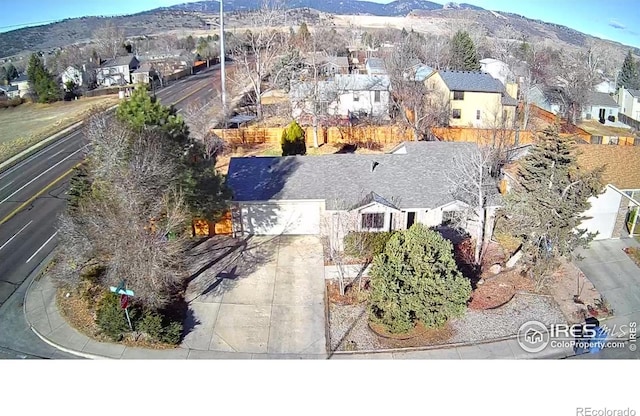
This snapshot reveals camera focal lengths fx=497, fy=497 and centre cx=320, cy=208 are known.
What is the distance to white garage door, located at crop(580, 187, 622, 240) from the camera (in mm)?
22109

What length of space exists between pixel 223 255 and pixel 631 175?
758 inches

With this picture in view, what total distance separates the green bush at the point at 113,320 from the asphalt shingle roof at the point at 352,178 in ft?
25.4

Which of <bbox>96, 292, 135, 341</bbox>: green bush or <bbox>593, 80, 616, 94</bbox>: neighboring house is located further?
<bbox>593, 80, 616, 94</bbox>: neighboring house

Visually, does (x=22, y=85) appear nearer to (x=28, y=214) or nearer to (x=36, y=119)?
(x=36, y=119)

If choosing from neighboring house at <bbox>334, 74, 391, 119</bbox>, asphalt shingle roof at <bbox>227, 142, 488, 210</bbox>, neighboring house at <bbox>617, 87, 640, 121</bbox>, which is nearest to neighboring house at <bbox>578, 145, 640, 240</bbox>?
asphalt shingle roof at <bbox>227, 142, 488, 210</bbox>

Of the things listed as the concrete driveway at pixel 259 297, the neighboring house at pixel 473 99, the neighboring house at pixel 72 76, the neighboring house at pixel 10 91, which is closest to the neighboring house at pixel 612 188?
the concrete driveway at pixel 259 297

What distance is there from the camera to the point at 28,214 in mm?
25672

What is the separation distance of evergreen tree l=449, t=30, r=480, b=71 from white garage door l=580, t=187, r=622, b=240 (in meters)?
36.9

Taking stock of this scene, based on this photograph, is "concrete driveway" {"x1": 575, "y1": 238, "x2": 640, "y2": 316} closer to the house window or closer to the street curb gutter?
the house window

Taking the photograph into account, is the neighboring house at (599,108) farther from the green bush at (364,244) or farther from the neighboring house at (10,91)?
the neighboring house at (10,91)
